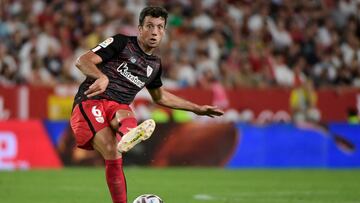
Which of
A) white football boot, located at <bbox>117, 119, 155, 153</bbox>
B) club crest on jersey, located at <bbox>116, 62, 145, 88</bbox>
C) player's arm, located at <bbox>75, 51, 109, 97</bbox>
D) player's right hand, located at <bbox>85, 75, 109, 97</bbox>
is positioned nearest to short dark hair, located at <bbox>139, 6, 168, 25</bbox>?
club crest on jersey, located at <bbox>116, 62, 145, 88</bbox>

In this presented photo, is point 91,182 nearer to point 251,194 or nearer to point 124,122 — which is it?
point 251,194

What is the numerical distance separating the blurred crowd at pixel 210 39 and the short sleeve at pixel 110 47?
1118 centimetres

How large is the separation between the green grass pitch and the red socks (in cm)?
272

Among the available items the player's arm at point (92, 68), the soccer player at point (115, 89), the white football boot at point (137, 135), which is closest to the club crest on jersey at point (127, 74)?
the soccer player at point (115, 89)

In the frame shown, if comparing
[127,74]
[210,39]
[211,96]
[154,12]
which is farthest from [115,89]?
[210,39]

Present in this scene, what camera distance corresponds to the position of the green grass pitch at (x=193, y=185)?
38.0 ft

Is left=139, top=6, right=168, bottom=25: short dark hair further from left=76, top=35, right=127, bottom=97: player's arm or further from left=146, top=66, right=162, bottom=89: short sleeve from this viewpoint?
left=146, top=66, right=162, bottom=89: short sleeve

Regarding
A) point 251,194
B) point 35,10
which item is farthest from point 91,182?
point 35,10

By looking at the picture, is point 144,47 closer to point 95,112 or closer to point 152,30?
point 152,30

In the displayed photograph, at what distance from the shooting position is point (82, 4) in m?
21.5

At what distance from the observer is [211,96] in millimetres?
21062

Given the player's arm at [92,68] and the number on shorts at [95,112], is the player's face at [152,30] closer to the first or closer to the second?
the player's arm at [92,68]

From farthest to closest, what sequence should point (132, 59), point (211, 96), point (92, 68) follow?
point (211, 96) → point (132, 59) → point (92, 68)

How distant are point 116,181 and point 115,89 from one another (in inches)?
36.9
